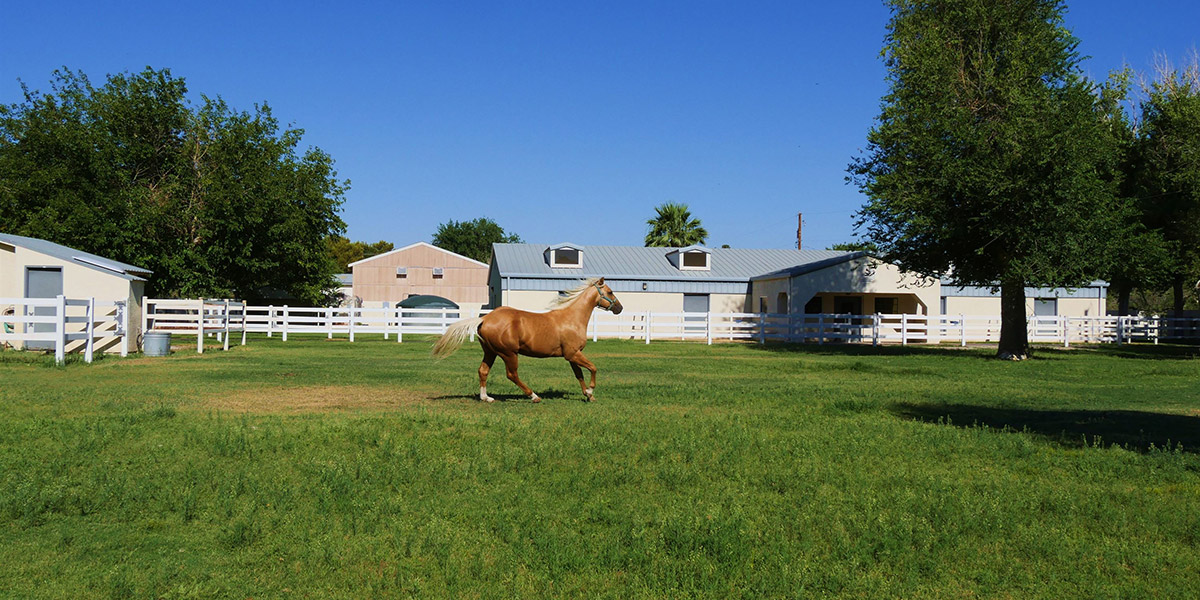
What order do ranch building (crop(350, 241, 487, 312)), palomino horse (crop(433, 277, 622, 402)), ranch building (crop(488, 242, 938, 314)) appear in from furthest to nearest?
ranch building (crop(350, 241, 487, 312)) < ranch building (crop(488, 242, 938, 314)) < palomino horse (crop(433, 277, 622, 402))

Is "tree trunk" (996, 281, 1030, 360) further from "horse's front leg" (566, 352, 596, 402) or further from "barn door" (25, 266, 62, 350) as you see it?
"barn door" (25, 266, 62, 350)

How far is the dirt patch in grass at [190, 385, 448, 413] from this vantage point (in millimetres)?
12036

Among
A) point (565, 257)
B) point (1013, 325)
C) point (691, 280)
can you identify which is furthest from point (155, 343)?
point (691, 280)

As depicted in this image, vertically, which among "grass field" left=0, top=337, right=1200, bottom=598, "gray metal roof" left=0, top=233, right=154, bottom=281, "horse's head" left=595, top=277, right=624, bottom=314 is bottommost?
"grass field" left=0, top=337, right=1200, bottom=598

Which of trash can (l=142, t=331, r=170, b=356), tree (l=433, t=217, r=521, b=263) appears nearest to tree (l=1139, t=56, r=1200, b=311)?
trash can (l=142, t=331, r=170, b=356)

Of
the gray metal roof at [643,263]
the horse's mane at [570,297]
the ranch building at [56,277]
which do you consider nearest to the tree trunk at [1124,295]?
the gray metal roof at [643,263]

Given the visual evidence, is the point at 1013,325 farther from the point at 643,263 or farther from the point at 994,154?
the point at 643,263

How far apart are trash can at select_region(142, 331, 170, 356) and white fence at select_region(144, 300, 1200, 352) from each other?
391 cm

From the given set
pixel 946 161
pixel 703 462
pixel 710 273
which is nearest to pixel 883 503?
pixel 703 462

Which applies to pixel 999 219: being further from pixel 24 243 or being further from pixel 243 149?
pixel 243 149

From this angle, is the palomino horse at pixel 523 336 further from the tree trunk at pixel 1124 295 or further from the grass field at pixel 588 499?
the tree trunk at pixel 1124 295

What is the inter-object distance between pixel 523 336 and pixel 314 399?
3.21 meters

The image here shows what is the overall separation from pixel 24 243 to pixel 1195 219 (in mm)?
38634

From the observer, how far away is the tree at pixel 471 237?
103m
